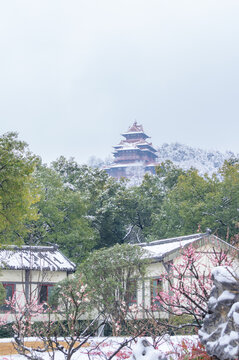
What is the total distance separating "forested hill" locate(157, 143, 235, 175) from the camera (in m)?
120

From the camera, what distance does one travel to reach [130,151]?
90125mm

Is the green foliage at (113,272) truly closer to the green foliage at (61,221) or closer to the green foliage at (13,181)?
the green foliage at (13,181)

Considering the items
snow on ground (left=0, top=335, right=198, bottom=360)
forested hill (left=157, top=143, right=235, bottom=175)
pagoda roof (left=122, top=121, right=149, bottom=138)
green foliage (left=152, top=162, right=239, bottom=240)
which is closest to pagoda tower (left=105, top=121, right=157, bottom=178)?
pagoda roof (left=122, top=121, right=149, bottom=138)

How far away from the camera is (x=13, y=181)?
56.7 ft

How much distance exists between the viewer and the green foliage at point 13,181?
1728 centimetres

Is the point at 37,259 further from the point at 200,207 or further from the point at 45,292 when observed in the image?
the point at 200,207

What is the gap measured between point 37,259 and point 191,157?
337 ft

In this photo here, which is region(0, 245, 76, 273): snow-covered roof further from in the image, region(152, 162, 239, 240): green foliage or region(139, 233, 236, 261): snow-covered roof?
region(152, 162, 239, 240): green foliage

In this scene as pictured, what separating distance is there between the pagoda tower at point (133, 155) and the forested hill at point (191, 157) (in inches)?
1015

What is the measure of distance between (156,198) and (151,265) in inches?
587

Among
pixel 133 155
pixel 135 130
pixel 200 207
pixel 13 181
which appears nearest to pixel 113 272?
pixel 13 181

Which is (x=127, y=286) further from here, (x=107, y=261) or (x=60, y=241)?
(x=60, y=241)

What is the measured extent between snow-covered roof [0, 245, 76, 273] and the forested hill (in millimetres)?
92672

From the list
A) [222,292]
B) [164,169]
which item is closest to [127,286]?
[222,292]
